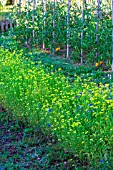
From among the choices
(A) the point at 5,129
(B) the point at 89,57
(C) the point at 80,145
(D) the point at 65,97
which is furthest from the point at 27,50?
(C) the point at 80,145

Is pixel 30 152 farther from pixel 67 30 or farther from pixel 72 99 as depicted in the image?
pixel 67 30

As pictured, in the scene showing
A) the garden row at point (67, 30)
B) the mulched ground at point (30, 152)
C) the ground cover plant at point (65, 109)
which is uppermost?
the garden row at point (67, 30)

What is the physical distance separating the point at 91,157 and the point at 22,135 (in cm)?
128

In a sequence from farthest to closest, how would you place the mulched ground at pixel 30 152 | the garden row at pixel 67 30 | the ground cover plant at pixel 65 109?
the garden row at pixel 67 30, the mulched ground at pixel 30 152, the ground cover plant at pixel 65 109

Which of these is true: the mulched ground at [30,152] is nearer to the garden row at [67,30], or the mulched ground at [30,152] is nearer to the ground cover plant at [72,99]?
the ground cover plant at [72,99]

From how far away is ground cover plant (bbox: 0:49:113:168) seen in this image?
405 cm

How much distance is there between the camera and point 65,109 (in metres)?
4.52

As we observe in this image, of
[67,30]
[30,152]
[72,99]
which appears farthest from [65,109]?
[67,30]

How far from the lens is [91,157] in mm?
4195

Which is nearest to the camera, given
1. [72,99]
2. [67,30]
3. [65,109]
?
[65,109]

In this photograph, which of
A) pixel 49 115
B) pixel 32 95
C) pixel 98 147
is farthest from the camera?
pixel 32 95

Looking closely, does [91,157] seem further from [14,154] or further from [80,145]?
[14,154]

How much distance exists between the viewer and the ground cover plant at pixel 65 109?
4.05m

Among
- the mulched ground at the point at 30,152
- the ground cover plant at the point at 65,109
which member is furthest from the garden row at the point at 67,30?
the mulched ground at the point at 30,152
